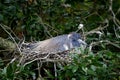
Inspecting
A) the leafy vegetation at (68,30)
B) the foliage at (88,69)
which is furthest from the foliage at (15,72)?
the foliage at (88,69)

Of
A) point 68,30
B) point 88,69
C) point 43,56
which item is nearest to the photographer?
point 88,69

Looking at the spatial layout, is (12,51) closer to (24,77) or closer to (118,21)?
(24,77)

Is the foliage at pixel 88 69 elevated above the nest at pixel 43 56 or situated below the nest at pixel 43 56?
above

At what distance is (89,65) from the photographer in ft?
6.16

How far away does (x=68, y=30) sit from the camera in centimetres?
280

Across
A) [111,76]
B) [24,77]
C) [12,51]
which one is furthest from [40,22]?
[111,76]

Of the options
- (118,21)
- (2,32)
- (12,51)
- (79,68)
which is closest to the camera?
(79,68)

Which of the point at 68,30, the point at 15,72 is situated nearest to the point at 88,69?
the point at 15,72

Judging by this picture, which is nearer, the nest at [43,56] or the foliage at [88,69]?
the foliage at [88,69]

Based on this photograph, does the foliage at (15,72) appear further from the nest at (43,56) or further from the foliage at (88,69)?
the foliage at (88,69)

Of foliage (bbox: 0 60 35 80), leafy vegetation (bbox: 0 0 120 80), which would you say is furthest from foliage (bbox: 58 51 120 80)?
foliage (bbox: 0 60 35 80)

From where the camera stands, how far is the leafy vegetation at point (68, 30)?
188 cm

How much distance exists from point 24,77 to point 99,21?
36.1 inches

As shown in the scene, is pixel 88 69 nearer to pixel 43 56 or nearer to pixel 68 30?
pixel 43 56
